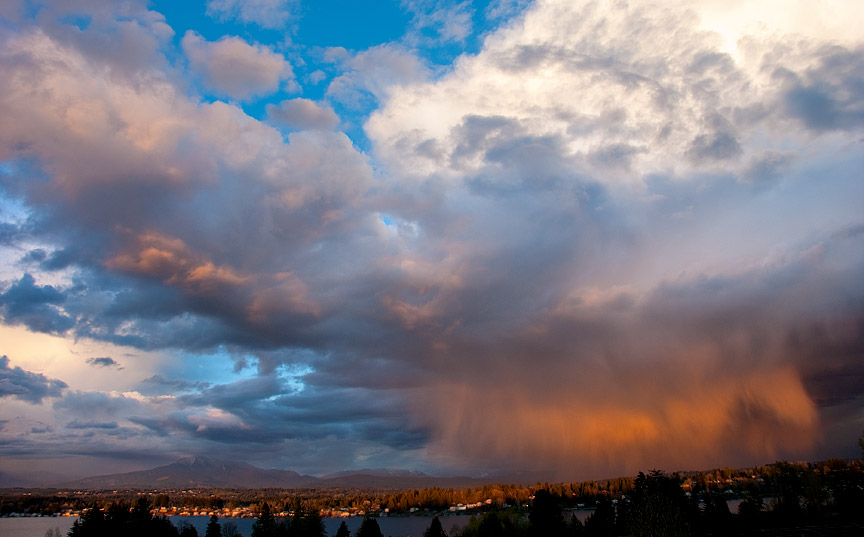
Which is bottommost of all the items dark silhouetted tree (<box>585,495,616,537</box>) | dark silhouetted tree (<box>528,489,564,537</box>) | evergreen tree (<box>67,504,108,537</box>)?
dark silhouetted tree (<box>585,495,616,537</box>)

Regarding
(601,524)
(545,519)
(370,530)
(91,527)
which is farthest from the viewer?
(601,524)

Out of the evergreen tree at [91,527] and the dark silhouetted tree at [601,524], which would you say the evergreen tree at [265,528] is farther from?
the dark silhouetted tree at [601,524]

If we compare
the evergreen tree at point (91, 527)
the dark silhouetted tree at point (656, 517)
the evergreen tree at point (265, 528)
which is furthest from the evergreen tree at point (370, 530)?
the dark silhouetted tree at point (656, 517)

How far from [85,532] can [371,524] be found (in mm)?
47531

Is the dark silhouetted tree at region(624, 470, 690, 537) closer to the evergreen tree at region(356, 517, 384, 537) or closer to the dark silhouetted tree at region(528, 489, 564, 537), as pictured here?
the dark silhouetted tree at region(528, 489, 564, 537)

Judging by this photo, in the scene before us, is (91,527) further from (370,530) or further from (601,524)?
(601,524)

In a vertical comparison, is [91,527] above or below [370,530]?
above

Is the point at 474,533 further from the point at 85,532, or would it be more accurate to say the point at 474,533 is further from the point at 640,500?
the point at 85,532

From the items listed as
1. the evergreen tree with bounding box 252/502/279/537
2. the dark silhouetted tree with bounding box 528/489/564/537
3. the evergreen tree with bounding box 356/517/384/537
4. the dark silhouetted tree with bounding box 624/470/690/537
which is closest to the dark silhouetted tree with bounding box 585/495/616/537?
the dark silhouetted tree with bounding box 528/489/564/537

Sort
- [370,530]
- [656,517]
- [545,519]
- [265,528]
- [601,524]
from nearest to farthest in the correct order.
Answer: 1. [656,517]
2. [265,528]
3. [370,530]
4. [545,519]
5. [601,524]

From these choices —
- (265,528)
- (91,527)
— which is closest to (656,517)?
(265,528)

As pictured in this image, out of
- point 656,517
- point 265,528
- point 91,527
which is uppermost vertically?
point 91,527

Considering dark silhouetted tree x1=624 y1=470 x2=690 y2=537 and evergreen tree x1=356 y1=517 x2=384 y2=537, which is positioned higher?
dark silhouetted tree x1=624 y1=470 x2=690 y2=537

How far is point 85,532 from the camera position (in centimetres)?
8744
